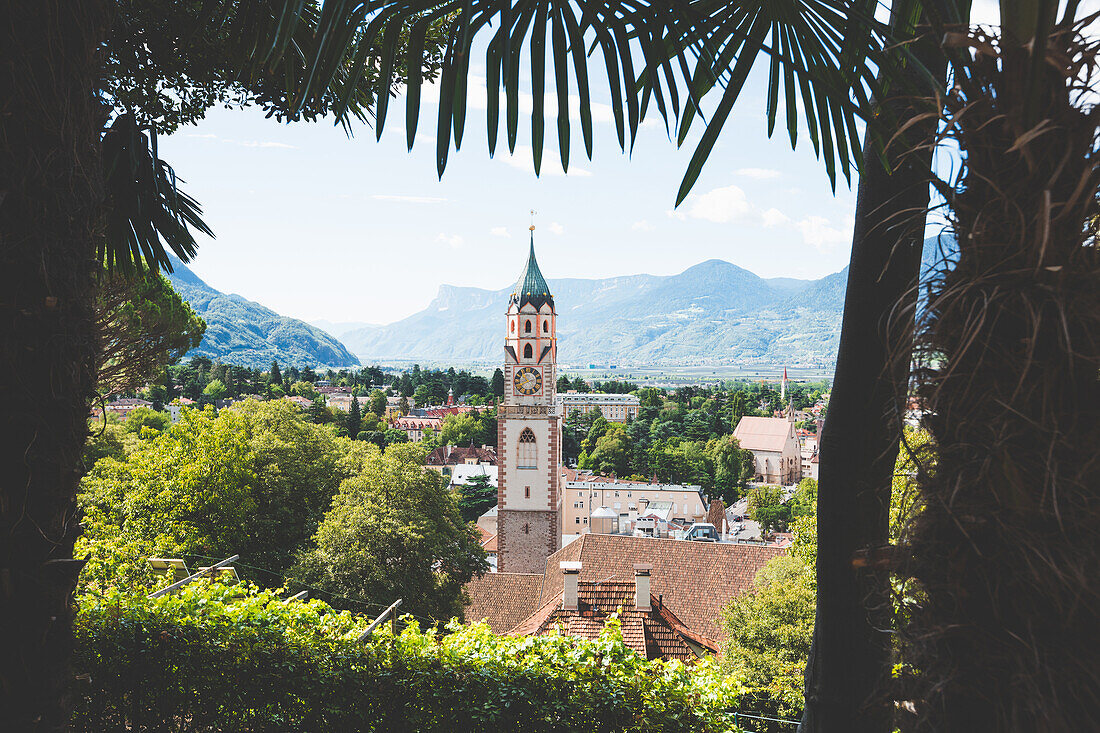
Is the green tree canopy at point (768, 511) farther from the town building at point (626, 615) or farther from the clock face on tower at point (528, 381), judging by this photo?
the town building at point (626, 615)

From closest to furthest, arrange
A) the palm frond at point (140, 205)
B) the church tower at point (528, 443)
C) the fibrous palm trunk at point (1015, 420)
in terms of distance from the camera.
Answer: the fibrous palm trunk at point (1015, 420), the palm frond at point (140, 205), the church tower at point (528, 443)

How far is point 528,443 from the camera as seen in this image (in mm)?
26234

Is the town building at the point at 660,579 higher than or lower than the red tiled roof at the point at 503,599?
higher

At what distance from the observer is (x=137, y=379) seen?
11.9 meters

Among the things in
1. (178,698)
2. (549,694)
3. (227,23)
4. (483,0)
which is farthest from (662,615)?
(483,0)

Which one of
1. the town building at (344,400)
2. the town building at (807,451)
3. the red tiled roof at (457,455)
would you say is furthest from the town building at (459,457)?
the town building at (807,451)

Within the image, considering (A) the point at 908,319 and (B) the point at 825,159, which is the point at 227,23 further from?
(A) the point at 908,319

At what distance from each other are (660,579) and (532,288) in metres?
15.3

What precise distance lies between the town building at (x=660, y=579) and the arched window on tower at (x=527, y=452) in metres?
7.80

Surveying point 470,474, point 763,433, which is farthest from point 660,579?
point 763,433

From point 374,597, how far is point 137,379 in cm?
559

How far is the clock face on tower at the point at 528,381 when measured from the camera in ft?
87.9

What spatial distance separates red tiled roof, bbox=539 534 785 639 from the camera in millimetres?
15141

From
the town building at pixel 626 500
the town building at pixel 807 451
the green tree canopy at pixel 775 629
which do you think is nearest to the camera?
the green tree canopy at pixel 775 629
